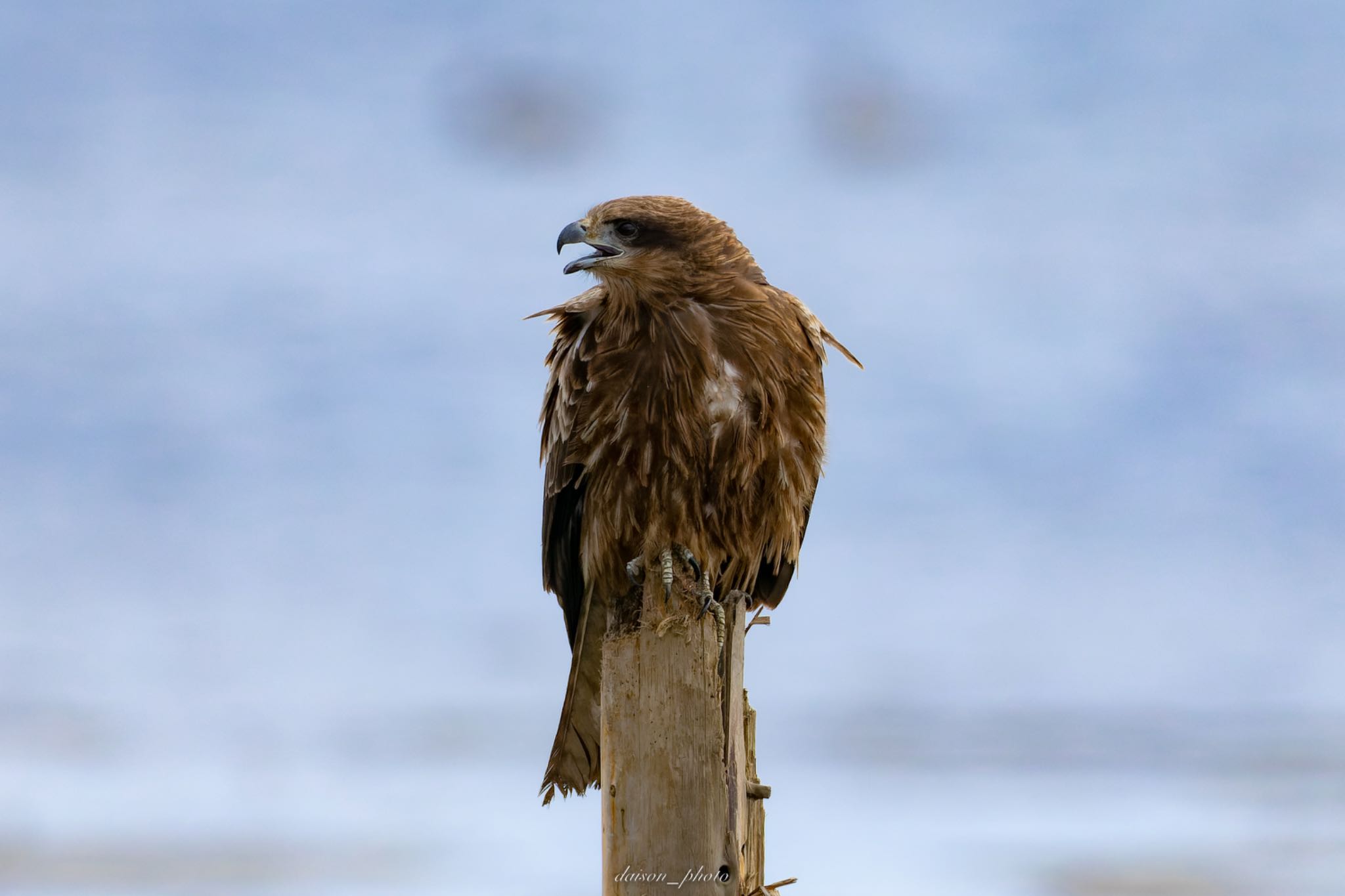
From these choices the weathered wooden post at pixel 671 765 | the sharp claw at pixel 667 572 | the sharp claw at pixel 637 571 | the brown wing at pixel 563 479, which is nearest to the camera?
the weathered wooden post at pixel 671 765

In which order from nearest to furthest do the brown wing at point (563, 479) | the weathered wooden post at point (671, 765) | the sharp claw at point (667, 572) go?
the weathered wooden post at point (671, 765) < the sharp claw at point (667, 572) < the brown wing at point (563, 479)

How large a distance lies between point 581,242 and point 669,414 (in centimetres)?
86

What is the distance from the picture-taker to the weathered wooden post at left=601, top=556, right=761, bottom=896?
396 centimetres

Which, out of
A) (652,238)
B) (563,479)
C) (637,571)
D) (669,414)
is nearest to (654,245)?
(652,238)

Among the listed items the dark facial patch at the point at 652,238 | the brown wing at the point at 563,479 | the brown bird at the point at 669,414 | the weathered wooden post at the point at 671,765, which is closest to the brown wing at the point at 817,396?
the brown bird at the point at 669,414

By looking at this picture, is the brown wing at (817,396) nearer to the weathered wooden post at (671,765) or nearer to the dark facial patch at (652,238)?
the dark facial patch at (652,238)

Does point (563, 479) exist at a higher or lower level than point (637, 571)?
higher

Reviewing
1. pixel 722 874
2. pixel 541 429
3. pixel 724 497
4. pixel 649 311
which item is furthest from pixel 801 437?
pixel 722 874

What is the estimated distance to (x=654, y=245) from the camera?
17.3 ft

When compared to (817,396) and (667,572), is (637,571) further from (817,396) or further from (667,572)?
(817,396)

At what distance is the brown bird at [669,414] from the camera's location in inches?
202

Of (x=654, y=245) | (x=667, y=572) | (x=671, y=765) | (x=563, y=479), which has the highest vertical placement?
(x=654, y=245)

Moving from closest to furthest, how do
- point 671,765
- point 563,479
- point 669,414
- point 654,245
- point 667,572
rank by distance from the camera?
point 671,765, point 667,572, point 669,414, point 654,245, point 563,479

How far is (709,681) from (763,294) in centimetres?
188
